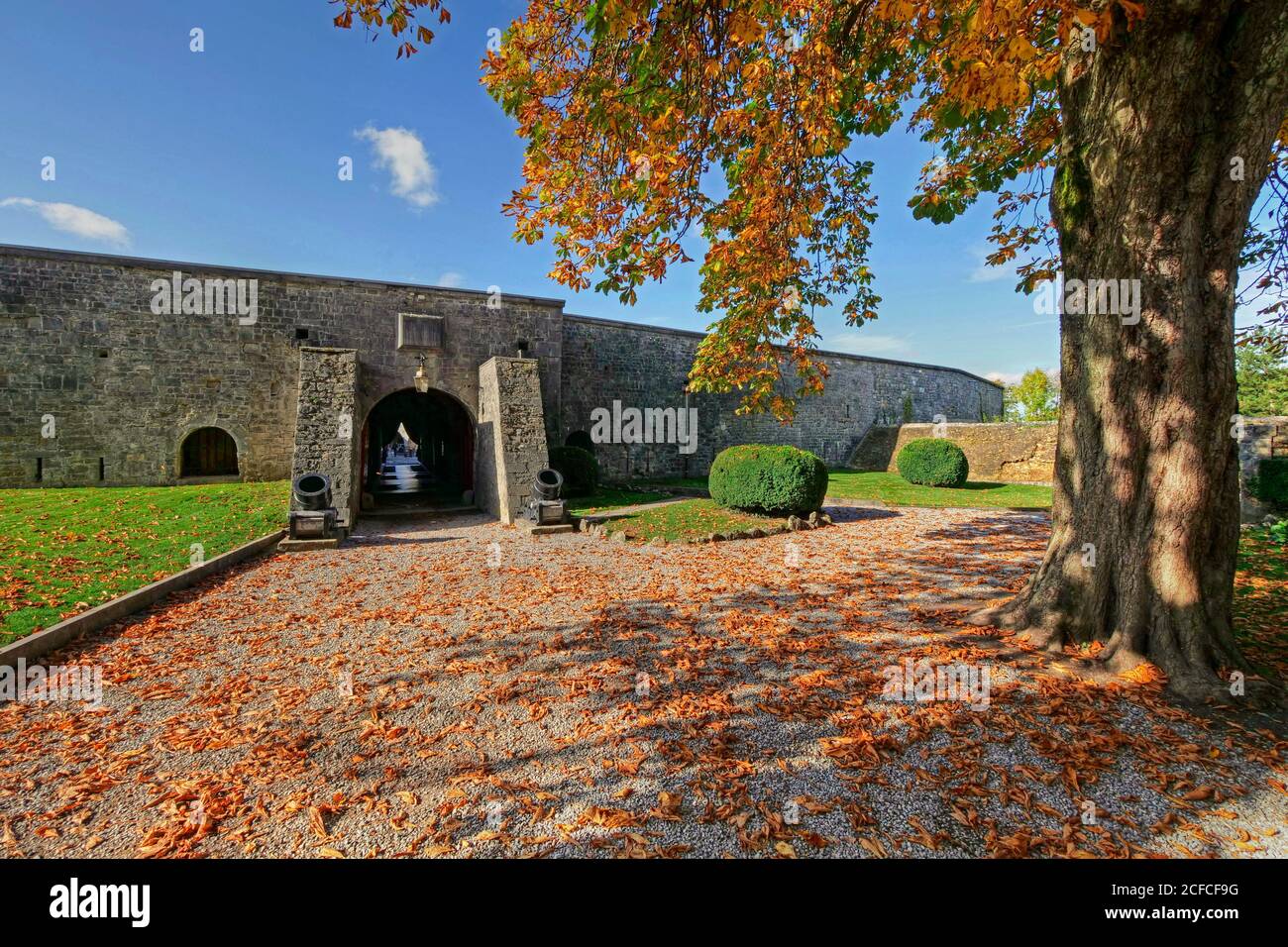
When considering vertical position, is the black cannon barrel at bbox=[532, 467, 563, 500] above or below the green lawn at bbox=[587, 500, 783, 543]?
above

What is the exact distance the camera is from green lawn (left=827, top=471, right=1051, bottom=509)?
14.5 metres

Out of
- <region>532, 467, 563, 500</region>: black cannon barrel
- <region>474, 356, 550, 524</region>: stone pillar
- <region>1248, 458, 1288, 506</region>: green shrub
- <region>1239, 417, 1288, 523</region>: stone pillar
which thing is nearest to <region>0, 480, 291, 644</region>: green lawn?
<region>474, 356, 550, 524</region>: stone pillar

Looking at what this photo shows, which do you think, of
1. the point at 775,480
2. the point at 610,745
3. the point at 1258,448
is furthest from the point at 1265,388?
the point at 610,745

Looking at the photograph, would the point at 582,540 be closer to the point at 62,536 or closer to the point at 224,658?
the point at 224,658

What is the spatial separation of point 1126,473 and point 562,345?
680 inches

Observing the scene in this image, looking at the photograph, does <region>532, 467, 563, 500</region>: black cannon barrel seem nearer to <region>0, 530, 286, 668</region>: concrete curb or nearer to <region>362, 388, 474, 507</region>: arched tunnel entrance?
<region>362, 388, 474, 507</region>: arched tunnel entrance

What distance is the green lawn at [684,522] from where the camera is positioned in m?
9.77

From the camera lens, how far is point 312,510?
936cm

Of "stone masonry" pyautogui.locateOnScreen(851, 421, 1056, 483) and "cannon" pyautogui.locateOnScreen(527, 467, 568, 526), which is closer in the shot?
"cannon" pyautogui.locateOnScreen(527, 467, 568, 526)

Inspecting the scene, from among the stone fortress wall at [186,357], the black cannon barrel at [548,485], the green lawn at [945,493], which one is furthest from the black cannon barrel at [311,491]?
the green lawn at [945,493]

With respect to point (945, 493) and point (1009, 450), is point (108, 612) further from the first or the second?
point (1009, 450)

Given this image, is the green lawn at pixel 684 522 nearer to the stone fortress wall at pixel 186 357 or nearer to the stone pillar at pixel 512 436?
the stone pillar at pixel 512 436

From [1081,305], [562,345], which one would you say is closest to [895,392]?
[562,345]

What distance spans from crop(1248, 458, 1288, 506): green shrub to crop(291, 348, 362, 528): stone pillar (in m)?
17.1
